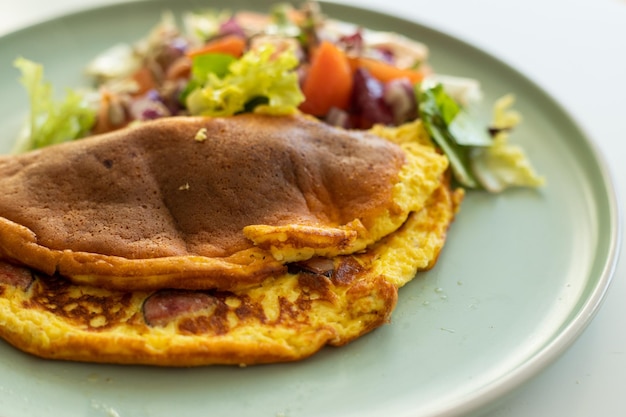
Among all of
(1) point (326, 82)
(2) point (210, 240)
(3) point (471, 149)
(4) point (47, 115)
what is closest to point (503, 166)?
(3) point (471, 149)

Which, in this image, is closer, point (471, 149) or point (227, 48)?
point (471, 149)

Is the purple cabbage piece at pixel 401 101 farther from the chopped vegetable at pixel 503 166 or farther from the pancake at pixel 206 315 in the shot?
the pancake at pixel 206 315

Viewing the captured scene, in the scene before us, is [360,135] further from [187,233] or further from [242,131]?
[187,233]

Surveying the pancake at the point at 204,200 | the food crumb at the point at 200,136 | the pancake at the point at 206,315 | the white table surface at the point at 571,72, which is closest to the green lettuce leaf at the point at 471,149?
the pancake at the point at 204,200

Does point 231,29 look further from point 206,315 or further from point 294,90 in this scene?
point 206,315

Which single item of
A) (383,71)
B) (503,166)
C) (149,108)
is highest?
(383,71)

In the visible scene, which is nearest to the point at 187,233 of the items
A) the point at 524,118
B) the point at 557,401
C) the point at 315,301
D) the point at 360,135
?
the point at 315,301
